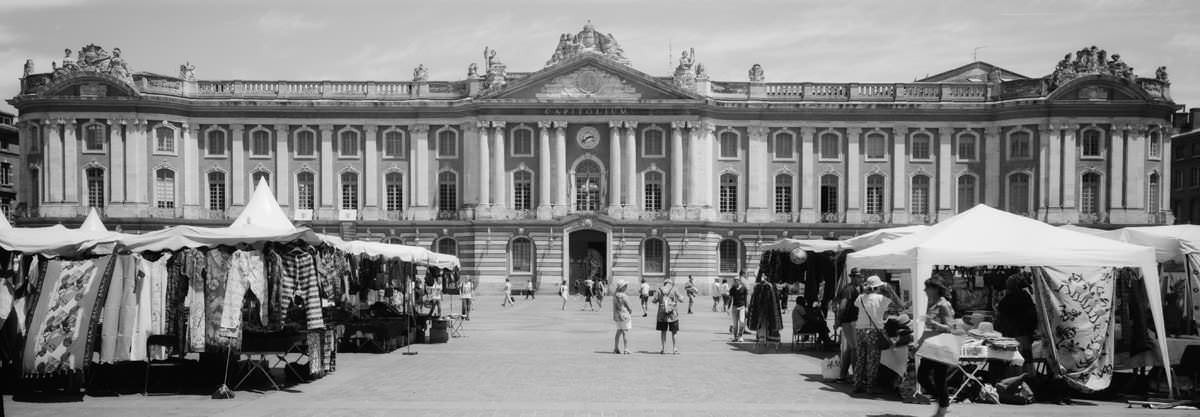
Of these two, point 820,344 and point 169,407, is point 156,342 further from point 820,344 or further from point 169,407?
point 820,344

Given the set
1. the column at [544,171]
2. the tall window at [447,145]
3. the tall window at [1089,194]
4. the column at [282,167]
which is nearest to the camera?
the column at [544,171]

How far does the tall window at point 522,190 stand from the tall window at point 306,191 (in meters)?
11.6

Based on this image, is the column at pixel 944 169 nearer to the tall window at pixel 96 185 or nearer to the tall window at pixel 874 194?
the tall window at pixel 874 194

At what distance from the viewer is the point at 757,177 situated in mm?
62250

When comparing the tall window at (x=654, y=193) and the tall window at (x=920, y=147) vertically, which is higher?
the tall window at (x=920, y=147)

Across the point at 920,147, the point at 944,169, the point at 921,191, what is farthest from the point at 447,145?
the point at 944,169

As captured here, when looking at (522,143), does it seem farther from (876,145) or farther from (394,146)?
(876,145)

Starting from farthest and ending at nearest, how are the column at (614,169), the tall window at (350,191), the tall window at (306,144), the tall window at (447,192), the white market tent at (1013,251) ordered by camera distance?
the tall window at (447,192)
the tall window at (350,191)
the tall window at (306,144)
the column at (614,169)
the white market tent at (1013,251)

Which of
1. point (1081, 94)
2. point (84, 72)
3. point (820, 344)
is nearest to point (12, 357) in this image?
point (820, 344)

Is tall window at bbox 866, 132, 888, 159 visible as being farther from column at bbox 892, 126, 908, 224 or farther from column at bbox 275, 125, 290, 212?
column at bbox 275, 125, 290, 212

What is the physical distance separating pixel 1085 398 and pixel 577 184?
45056 mm

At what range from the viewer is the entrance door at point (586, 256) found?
61.4m

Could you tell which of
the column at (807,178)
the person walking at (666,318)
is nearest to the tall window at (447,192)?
the column at (807,178)

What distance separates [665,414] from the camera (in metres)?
15.6
